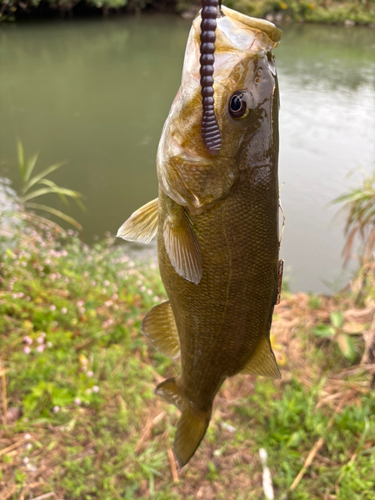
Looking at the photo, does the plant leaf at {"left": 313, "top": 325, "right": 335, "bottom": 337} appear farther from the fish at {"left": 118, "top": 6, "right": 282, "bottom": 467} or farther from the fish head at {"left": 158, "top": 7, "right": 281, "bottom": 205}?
the fish head at {"left": 158, "top": 7, "right": 281, "bottom": 205}

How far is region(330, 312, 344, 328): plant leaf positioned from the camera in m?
3.61

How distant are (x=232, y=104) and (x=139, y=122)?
35.4 feet

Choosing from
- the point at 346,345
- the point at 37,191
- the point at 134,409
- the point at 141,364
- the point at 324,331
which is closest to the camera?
the point at 134,409

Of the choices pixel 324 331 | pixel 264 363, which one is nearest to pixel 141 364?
pixel 324 331

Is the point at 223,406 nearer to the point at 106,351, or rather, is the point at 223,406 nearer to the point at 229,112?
the point at 106,351

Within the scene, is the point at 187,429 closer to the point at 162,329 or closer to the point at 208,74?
the point at 162,329

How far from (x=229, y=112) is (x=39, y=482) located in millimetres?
2636

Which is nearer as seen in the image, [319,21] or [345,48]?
[345,48]

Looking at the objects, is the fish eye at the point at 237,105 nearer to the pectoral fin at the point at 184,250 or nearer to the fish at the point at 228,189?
the fish at the point at 228,189

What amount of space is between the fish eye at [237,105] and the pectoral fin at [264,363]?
725 millimetres

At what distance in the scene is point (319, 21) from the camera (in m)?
31.6

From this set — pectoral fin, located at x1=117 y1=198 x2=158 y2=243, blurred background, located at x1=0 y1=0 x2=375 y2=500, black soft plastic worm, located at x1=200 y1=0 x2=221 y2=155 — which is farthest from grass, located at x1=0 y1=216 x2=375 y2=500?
black soft plastic worm, located at x1=200 y1=0 x2=221 y2=155

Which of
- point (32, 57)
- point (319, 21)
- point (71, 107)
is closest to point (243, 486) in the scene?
point (71, 107)

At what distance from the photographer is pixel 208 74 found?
0.79 m
